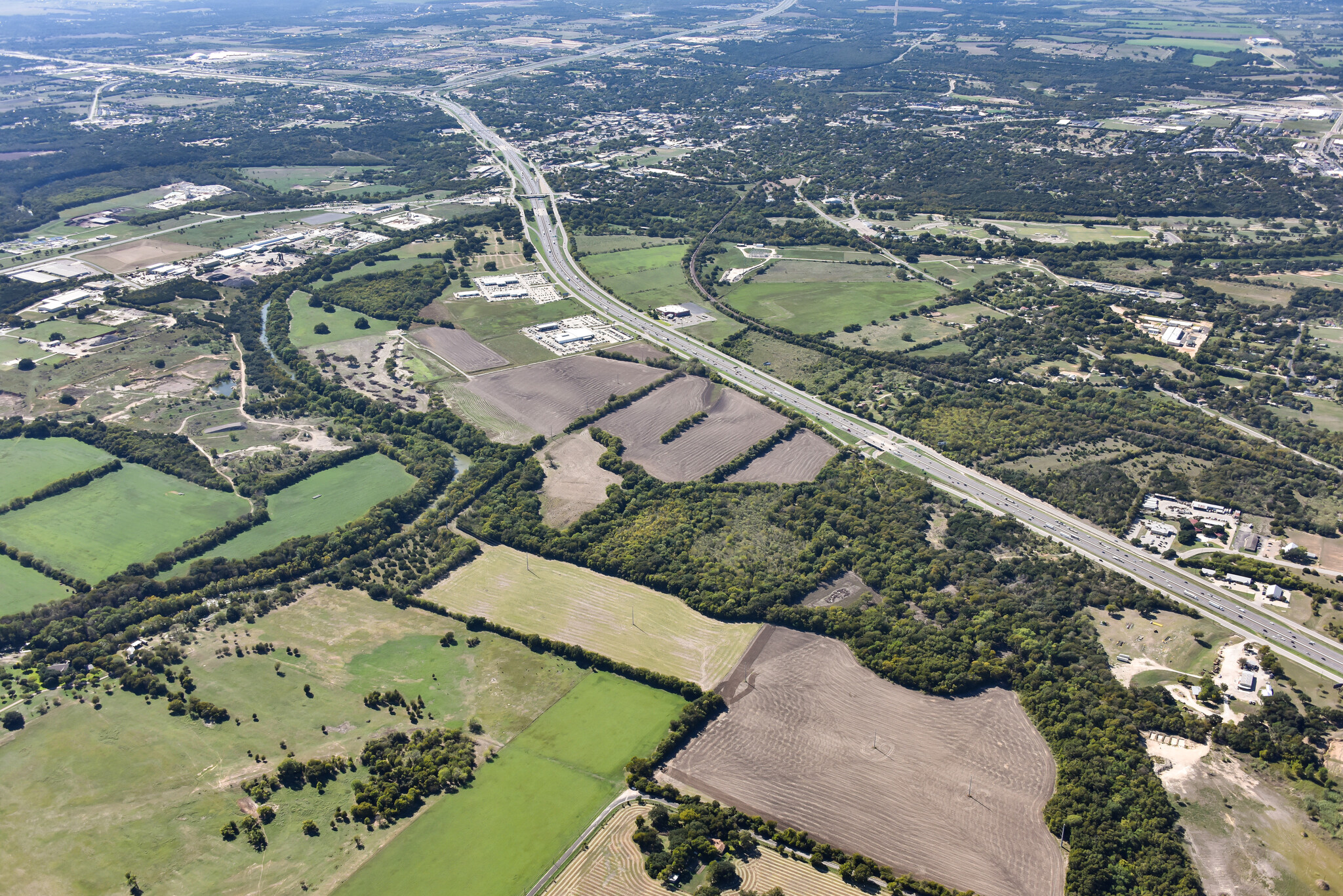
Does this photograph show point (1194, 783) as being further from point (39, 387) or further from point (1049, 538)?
point (39, 387)

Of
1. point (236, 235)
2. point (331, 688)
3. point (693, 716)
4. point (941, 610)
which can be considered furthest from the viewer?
point (236, 235)

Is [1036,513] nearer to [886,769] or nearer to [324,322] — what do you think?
[886,769]

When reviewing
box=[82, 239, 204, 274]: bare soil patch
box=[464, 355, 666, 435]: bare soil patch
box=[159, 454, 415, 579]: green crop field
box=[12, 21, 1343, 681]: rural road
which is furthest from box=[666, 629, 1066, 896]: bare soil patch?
box=[82, 239, 204, 274]: bare soil patch

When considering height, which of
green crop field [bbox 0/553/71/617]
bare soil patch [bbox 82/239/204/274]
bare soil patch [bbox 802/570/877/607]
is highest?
bare soil patch [bbox 82/239/204/274]

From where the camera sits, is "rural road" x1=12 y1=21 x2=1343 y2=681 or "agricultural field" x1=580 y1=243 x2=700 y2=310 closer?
"rural road" x1=12 y1=21 x2=1343 y2=681

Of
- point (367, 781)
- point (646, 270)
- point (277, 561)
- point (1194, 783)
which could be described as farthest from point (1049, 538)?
point (646, 270)

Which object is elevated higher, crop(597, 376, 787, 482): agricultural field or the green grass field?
the green grass field

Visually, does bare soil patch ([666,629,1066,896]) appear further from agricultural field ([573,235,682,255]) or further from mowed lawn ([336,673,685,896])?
agricultural field ([573,235,682,255])
